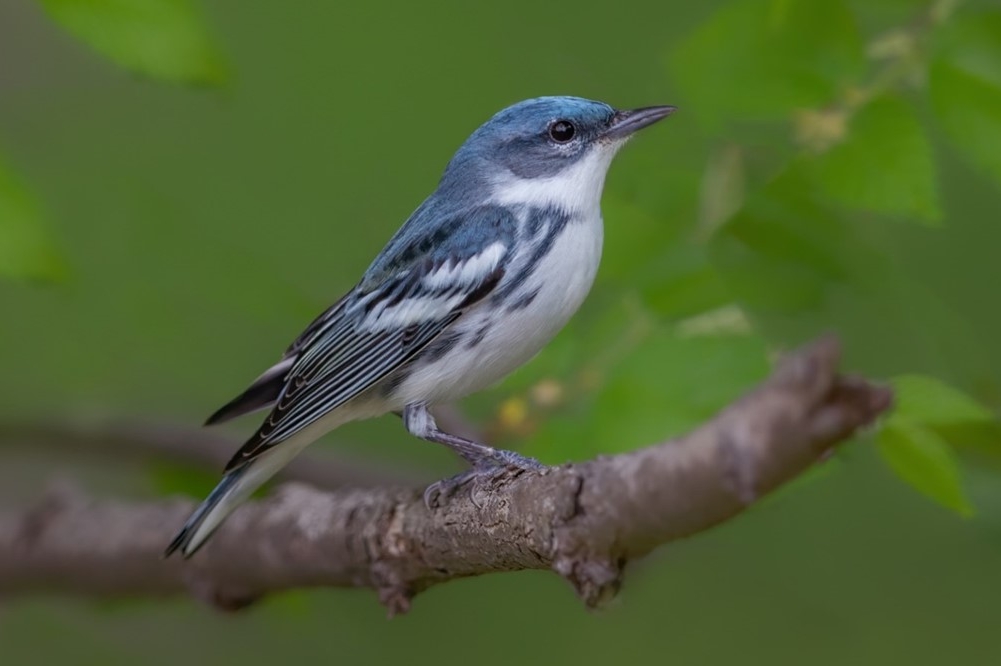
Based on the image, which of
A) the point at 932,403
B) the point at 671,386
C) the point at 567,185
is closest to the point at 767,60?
the point at 671,386

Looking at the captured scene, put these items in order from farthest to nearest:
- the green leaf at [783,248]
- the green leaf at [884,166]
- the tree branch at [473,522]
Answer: the green leaf at [783,248], the green leaf at [884,166], the tree branch at [473,522]

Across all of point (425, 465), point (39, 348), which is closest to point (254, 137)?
point (39, 348)

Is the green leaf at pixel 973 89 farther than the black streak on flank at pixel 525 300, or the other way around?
the black streak on flank at pixel 525 300

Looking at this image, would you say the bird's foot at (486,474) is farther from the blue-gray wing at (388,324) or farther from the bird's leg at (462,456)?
the blue-gray wing at (388,324)

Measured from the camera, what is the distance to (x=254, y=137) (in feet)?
15.7

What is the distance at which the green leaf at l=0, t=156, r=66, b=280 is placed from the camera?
102 inches

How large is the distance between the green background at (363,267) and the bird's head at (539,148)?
266 mm

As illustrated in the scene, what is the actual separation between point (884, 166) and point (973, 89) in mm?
273

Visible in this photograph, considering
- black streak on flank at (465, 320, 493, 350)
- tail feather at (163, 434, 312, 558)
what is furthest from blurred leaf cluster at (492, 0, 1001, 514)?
tail feather at (163, 434, 312, 558)

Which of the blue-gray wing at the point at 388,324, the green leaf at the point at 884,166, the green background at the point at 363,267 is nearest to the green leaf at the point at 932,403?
the green leaf at the point at 884,166

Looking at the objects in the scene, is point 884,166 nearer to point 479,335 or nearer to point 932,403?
point 932,403

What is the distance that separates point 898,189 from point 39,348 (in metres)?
3.06

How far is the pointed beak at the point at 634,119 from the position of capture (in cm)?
346

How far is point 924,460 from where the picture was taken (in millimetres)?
2316
